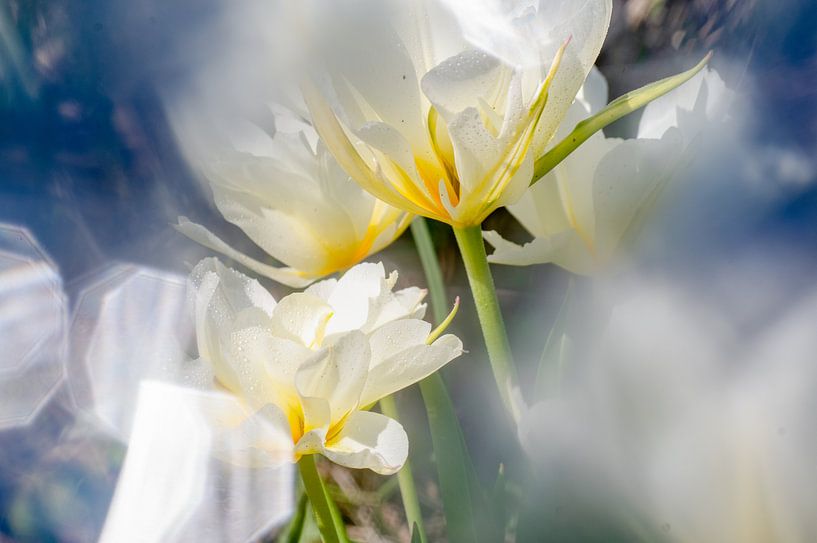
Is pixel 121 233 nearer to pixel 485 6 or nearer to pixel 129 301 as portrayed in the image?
pixel 129 301

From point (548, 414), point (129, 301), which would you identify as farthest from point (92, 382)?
point (548, 414)

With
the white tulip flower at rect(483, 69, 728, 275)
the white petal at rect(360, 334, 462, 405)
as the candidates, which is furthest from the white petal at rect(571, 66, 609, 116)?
the white petal at rect(360, 334, 462, 405)

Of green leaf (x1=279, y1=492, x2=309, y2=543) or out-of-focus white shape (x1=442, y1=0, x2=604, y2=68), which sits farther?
green leaf (x1=279, y1=492, x2=309, y2=543)

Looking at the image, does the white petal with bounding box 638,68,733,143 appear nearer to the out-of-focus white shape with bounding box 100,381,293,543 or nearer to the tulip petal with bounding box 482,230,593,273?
the tulip petal with bounding box 482,230,593,273

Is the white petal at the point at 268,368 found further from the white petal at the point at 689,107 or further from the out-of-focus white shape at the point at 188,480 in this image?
the white petal at the point at 689,107

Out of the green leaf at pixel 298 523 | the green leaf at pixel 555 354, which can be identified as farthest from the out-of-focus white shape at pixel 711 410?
the green leaf at pixel 298 523
